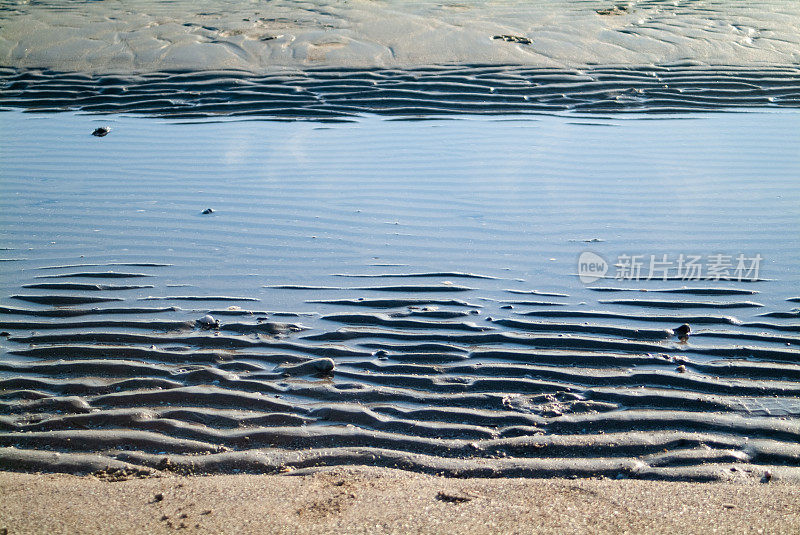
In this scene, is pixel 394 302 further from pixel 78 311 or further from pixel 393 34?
pixel 393 34

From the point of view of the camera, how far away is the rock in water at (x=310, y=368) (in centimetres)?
354

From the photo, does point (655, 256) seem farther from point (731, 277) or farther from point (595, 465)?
point (595, 465)

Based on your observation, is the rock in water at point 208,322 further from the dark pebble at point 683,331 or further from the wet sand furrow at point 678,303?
the dark pebble at point 683,331

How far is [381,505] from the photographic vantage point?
2.52m

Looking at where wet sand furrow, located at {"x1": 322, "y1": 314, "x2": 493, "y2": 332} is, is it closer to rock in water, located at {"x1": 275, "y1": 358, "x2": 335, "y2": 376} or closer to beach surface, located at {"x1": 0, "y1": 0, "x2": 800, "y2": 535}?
beach surface, located at {"x1": 0, "y1": 0, "x2": 800, "y2": 535}

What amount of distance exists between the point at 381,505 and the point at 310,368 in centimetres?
117

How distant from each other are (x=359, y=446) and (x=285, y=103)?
5629mm

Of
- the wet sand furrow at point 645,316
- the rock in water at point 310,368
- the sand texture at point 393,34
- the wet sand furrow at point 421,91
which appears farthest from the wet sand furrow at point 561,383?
the sand texture at point 393,34

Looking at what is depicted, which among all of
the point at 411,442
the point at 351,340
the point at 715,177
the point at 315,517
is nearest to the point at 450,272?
the point at 351,340

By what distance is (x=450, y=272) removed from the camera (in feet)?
14.7

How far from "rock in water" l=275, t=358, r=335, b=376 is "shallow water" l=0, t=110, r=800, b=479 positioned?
0.02m

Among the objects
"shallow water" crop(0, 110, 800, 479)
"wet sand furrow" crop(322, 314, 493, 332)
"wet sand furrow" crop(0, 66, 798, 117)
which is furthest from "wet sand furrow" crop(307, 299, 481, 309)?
"wet sand furrow" crop(0, 66, 798, 117)

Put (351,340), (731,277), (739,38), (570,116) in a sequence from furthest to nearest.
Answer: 1. (739,38)
2. (570,116)
3. (731,277)
4. (351,340)

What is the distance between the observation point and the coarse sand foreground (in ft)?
7.87
